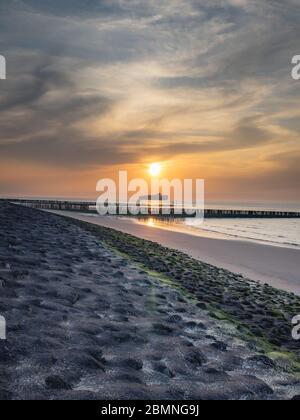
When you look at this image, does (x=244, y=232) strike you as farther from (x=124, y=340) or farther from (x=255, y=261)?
(x=124, y=340)

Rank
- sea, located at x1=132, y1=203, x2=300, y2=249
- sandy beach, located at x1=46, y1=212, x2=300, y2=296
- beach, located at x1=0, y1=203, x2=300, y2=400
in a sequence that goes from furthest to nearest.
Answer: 1. sea, located at x1=132, y1=203, x2=300, y2=249
2. sandy beach, located at x1=46, y1=212, x2=300, y2=296
3. beach, located at x1=0, y1=203, x2=300, y2=400

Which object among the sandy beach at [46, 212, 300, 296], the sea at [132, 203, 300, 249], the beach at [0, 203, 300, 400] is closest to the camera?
the beach at [0, 203, 300, 400]

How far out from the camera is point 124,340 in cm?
657

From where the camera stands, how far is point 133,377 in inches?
210

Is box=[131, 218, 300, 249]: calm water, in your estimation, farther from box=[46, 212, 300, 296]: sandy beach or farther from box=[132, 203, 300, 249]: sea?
box=[46, 212, 300, 296]: sandy beach

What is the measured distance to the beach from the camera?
5070 mm

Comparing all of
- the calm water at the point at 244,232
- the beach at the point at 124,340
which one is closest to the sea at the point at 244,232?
the calm water at the point at 244,232

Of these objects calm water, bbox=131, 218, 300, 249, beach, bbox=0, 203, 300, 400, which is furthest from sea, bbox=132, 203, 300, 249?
beach, bbox=0, 203, 300, 400

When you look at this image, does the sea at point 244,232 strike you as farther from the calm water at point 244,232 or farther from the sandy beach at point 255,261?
the sandy beach at point 255,261

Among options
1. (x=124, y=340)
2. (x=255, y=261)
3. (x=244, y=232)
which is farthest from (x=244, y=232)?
(x=124, y=340)

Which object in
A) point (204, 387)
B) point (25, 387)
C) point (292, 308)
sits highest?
point (25, 387)
